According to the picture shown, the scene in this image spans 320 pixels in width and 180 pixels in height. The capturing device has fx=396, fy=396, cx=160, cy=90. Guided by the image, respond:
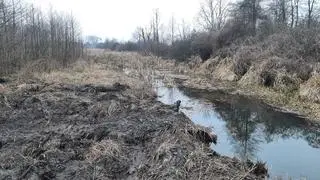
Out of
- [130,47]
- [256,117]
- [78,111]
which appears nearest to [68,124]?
[78,111]

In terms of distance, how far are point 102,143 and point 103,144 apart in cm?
6

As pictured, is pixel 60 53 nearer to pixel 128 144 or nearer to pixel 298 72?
pixel 298 72

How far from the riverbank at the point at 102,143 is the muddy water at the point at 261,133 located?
1.34m

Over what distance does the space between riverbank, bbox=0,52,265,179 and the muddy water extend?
134 cm

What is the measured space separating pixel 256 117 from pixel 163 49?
41.4m

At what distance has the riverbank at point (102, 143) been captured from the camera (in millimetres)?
7219

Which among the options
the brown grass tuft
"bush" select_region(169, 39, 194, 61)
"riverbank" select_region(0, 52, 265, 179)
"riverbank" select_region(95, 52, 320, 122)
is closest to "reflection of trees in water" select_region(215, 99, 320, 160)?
"riverbank" select_region(95, 52, 320, 122)

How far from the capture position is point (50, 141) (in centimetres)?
879

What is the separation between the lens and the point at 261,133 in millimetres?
12891

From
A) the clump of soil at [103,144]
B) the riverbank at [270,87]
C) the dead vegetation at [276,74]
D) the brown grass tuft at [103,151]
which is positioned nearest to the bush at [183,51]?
the riverbank at [270,87]

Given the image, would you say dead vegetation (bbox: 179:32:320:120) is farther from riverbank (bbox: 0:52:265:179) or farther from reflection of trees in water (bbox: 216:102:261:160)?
riverbank (bbox: 0:52:265:179)

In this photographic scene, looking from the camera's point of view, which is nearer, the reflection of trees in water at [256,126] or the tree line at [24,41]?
the reflection of trees in water at [256,126]

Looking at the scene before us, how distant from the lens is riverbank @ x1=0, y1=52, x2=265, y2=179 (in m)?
7.22

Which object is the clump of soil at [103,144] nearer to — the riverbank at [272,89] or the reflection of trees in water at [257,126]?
the reflection of trees in water at [257,126]
